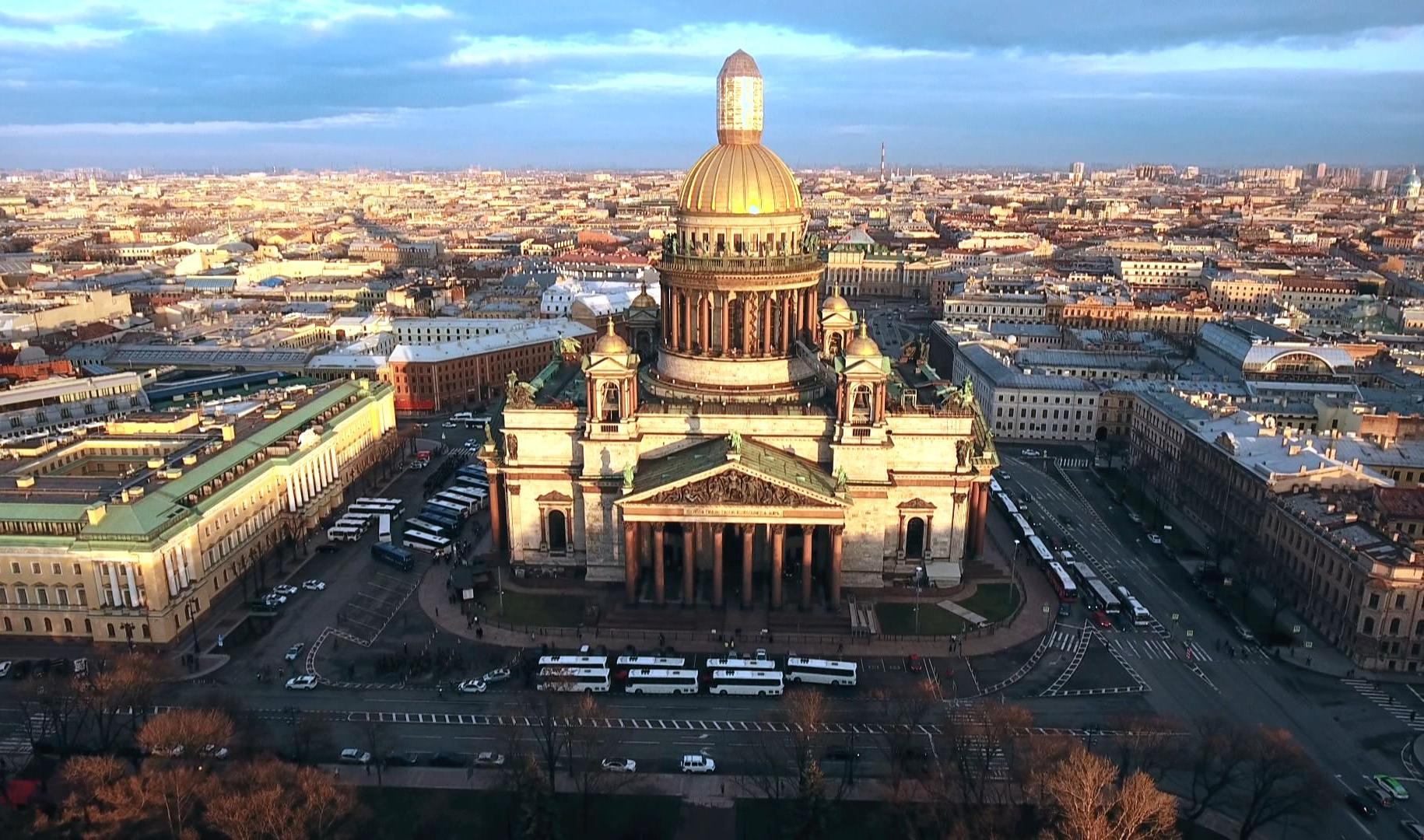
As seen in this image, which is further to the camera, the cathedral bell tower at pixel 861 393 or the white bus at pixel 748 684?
the cathedral bell tower at pixel 861 393

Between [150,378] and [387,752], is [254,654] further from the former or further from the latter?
[150,378]

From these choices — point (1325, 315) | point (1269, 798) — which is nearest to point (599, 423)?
point (1269, 798)

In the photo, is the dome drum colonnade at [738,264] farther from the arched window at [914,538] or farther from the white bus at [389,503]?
the white bus at [389,503]

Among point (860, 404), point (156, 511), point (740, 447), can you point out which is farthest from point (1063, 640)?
point (156, 511)

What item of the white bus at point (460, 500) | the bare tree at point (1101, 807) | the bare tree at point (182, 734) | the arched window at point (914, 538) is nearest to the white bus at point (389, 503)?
the white bus at point (460, 500)

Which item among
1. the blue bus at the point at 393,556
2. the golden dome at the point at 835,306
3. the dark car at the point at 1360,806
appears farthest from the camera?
the golden dome at the point at 835,306

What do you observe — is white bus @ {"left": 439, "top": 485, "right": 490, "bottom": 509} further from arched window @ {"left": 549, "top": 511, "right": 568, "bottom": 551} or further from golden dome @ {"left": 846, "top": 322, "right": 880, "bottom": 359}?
golden dome @ {"left": 846, "top": 322, "right": 880, "bottom": 359}
